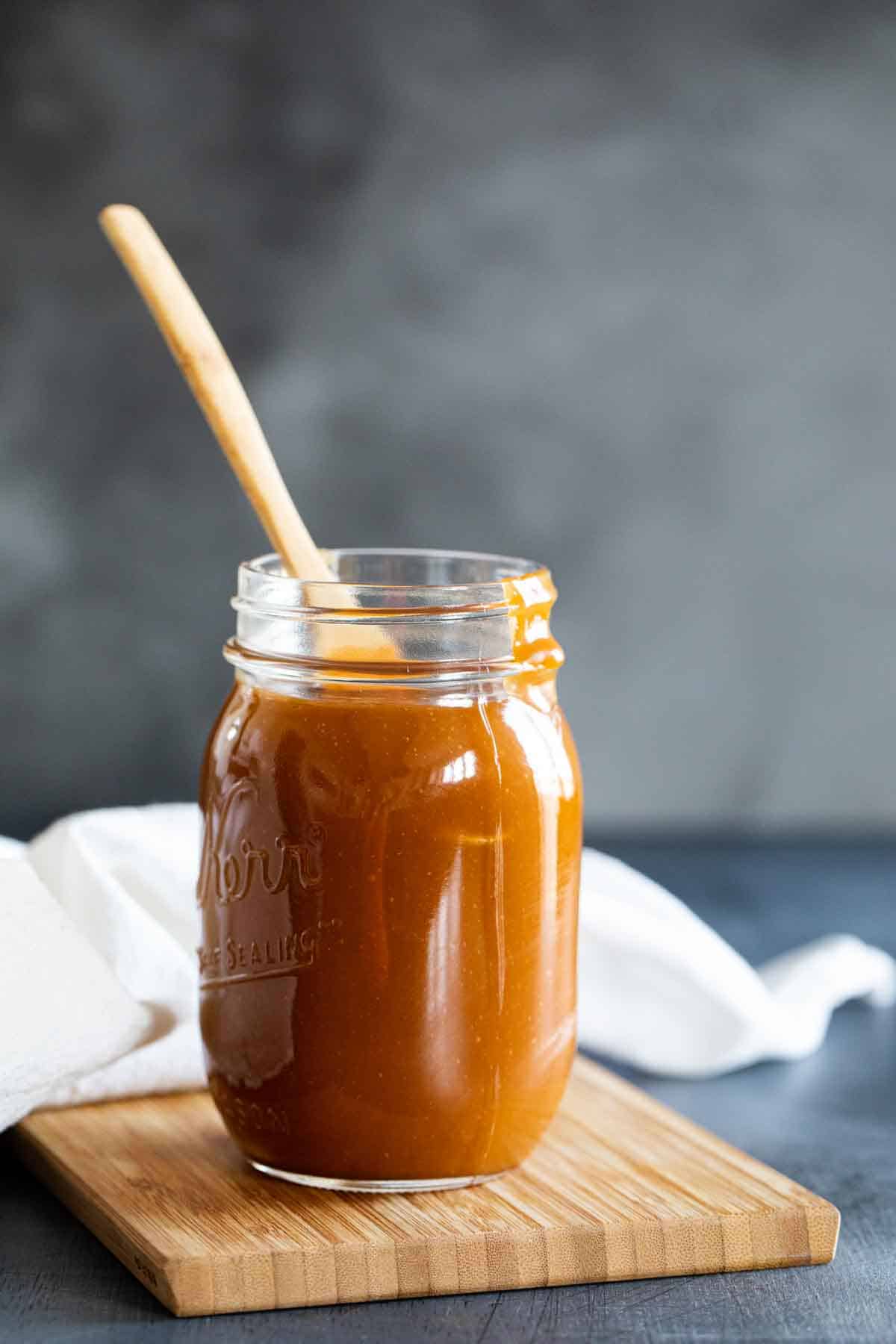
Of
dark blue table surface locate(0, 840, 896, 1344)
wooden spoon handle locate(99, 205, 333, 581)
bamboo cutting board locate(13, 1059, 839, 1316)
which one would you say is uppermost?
wooden spoon handle locate(99, 205, 333, 581)

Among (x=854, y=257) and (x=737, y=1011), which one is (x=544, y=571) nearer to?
(x=737, y=1011)

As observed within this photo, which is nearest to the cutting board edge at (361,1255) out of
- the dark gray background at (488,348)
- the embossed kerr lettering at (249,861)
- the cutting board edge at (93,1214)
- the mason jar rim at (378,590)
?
the cutting board edge at (93,1214)

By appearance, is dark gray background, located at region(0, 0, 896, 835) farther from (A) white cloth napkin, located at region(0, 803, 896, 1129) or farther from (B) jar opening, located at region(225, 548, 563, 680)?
(B) jar opening, located at region(225, 548, 563, 680)

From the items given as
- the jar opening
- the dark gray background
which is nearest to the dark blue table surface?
the jar opening

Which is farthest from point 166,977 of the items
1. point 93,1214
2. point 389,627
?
point 389,627

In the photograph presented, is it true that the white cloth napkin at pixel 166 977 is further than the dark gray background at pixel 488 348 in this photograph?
No

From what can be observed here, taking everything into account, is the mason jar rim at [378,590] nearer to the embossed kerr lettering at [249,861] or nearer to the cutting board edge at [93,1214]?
the embossed kerr lettering at [249,861]
